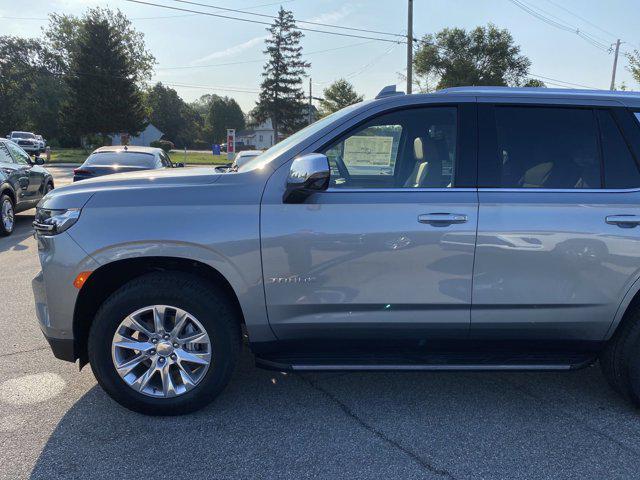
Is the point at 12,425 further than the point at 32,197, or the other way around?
the point at 32,197

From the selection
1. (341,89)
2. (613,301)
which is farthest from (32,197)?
(341,89)

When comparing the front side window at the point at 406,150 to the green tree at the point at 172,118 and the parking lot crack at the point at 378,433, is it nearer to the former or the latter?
the parking lot crack at the point at 378,433

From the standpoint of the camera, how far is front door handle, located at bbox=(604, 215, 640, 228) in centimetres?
293

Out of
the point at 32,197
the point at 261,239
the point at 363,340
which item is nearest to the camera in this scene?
the point at 261,239

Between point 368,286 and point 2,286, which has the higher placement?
point 368,286

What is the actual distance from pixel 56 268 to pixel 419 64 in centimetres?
4696

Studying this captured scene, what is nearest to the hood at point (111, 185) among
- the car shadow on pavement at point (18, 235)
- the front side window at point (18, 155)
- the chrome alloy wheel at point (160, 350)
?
the chrome alloy wheel at point (160, 350)

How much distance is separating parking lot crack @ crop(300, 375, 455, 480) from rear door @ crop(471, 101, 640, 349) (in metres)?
0.81

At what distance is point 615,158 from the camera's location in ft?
10.1

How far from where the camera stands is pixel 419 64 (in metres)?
45.7

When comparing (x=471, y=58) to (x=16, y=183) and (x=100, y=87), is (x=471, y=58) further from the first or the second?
(x=16, y=183)

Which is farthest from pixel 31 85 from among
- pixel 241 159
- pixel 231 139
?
pixel 241 159

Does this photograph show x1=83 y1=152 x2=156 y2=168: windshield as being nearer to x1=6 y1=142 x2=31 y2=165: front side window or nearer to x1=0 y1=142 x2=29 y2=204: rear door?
x1=0 y1=142 x2=29 y2=204: rear door

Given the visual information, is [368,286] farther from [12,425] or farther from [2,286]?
[2,286]
